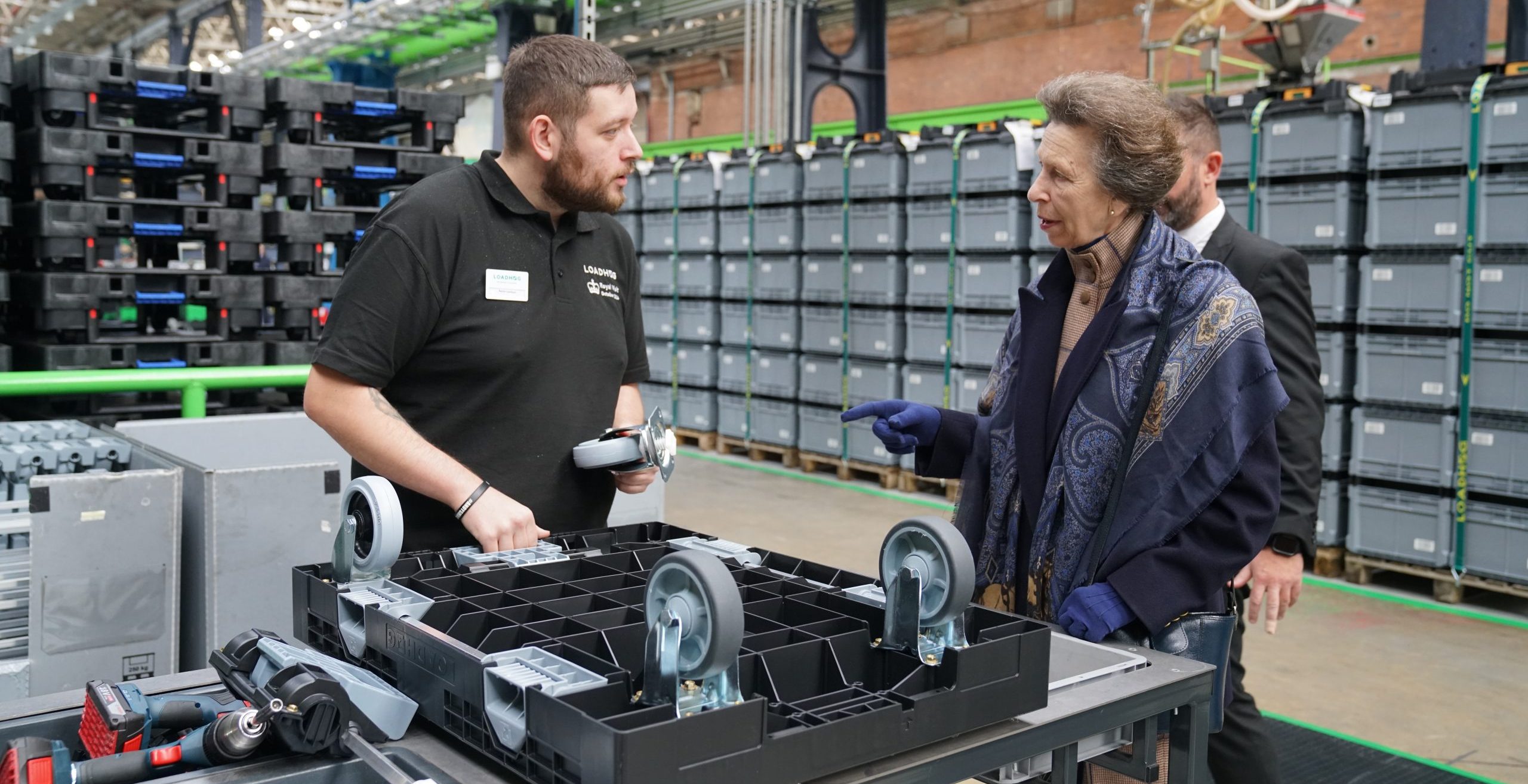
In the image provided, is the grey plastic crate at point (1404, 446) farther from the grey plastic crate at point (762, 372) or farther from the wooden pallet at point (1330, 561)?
the grey plastic crate at point (762, 372)

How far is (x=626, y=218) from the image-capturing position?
38.2ft

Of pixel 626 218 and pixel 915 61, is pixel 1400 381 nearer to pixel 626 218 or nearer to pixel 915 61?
pixel 626 218

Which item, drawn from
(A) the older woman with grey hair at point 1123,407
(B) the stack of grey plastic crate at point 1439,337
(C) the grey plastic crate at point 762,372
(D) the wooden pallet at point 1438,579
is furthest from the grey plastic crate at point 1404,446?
(A) the older woman with grey hair at point 1123,407

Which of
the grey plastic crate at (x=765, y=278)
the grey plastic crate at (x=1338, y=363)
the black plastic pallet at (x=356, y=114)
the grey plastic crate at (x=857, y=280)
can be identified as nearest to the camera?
the black plastic pallet at (x=356, y=114)

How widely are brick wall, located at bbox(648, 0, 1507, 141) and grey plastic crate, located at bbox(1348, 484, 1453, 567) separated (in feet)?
23.7

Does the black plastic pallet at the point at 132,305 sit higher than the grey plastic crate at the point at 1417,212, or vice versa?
the grey plastic crate at the point at 1417,212

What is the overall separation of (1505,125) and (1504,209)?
0.42 meters

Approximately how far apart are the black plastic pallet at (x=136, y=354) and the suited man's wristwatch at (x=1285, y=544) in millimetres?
4126

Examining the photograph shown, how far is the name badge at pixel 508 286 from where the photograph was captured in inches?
83.0

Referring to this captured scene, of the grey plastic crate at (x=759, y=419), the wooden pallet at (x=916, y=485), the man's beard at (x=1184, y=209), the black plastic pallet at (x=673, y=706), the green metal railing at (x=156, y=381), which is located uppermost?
the man's beard at (x=1184, y=209)

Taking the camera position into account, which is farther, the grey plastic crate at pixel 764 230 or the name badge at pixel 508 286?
the grey plastic crate at pixel 764 230

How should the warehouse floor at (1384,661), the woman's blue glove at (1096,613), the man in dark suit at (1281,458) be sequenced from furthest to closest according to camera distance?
1. the warehouse floor at (1384,661)
2. the man in dark suit at (1281,458)
3. the woman's blue glove at (1096,613)

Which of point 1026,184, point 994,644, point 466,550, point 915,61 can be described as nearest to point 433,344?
point 466,550

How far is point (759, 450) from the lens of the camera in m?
10.4
